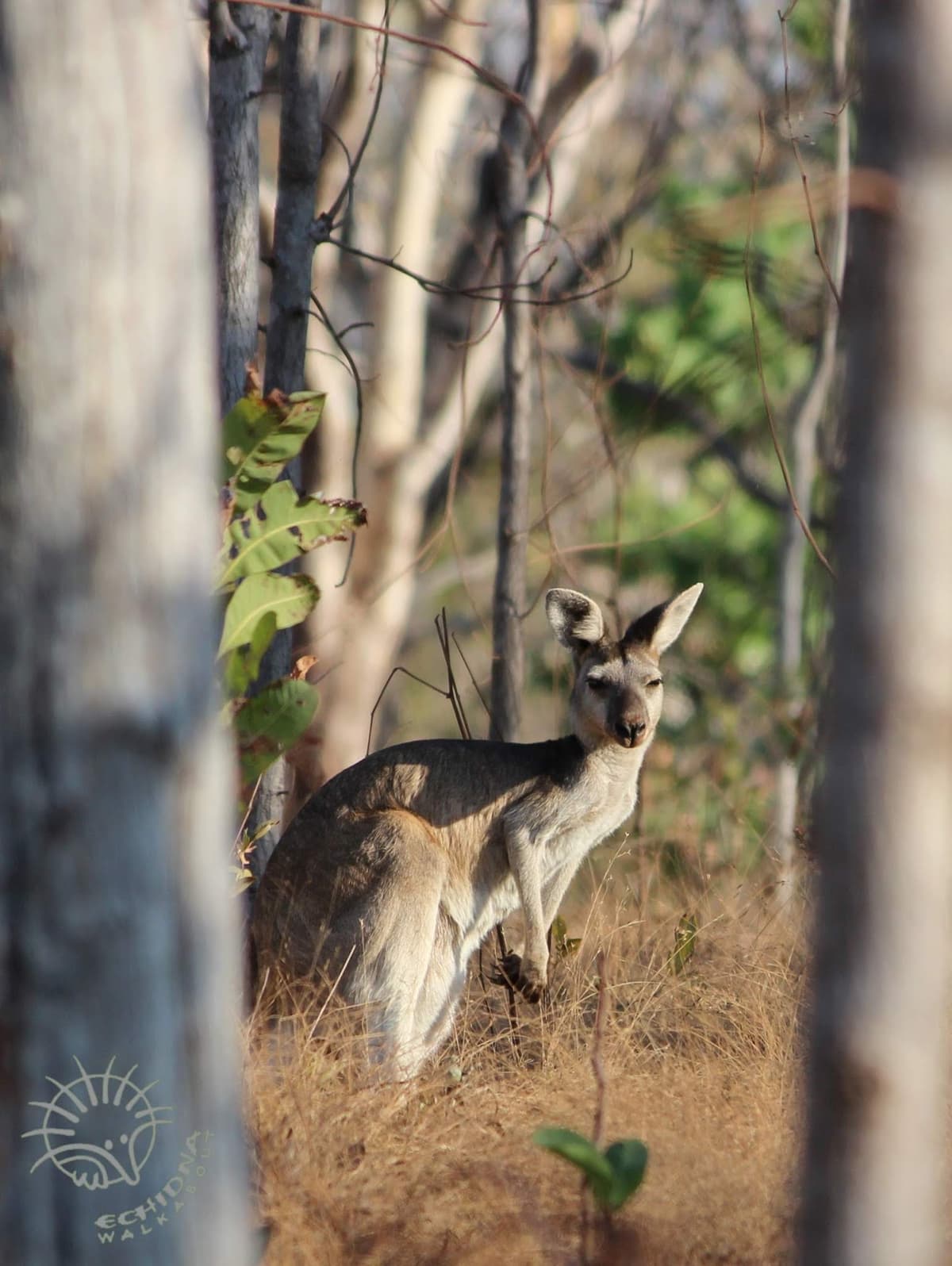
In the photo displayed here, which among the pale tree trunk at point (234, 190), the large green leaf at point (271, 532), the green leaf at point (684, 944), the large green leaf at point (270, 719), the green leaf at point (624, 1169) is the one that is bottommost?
the green leaf at point (684, 944)

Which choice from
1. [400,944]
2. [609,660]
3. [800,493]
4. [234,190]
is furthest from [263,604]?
[800,493]

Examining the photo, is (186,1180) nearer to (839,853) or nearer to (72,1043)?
(72,1043)

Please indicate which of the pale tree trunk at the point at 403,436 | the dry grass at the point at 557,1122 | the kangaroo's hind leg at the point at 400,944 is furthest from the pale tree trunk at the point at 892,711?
the pale tree trunk at the point at 403,436

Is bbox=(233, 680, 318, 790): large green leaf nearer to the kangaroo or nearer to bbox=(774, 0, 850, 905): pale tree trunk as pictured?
the kangaroo

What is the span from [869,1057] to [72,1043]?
121 cm

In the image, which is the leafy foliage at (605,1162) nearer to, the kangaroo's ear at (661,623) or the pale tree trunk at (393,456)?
the kangaroo's ear at (661,623)

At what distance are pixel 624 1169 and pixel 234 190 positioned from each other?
11.9ft

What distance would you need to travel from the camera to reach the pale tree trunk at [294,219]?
5.39m

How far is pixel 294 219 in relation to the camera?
17.7ft

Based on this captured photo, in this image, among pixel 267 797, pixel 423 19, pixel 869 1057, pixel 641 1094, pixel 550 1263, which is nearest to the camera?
pixel 869 1057

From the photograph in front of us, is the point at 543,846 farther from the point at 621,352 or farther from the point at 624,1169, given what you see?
the point at 621,352

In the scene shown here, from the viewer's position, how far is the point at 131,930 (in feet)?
7.09

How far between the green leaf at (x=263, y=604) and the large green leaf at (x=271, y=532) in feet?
0.18

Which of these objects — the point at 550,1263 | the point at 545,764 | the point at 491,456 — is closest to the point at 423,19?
the point at 491,456
